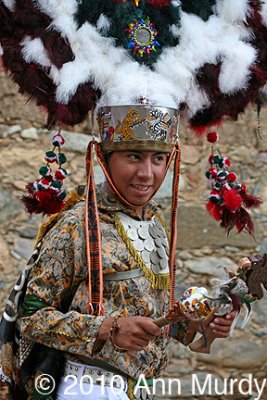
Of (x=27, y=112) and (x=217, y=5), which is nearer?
(x=217, y=5)

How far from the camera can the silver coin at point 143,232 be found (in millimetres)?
2901

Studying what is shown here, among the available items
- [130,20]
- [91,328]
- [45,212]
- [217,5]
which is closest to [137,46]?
[130,20]

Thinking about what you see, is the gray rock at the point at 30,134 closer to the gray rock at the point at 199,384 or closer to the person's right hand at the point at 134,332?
the gray rock at the point at 199,384

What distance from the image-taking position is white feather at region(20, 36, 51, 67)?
276 centimetres

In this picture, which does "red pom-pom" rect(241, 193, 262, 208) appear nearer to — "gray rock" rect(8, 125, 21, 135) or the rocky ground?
the rocky ground

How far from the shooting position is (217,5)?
9.70 feet

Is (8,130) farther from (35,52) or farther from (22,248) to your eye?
(35,52)

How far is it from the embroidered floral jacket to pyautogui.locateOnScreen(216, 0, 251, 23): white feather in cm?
90

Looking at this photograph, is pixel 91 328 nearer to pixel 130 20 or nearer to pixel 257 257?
pixel 257 257

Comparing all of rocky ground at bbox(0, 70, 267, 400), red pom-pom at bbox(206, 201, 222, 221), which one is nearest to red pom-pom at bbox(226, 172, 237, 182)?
red pom-pom at bbox(206, 201, 222, 221)

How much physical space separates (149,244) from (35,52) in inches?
32.0

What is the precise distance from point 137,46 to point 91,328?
1019mm

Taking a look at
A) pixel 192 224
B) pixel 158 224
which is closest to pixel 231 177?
pixel 158 224

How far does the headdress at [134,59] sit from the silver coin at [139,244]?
0.85 feet
